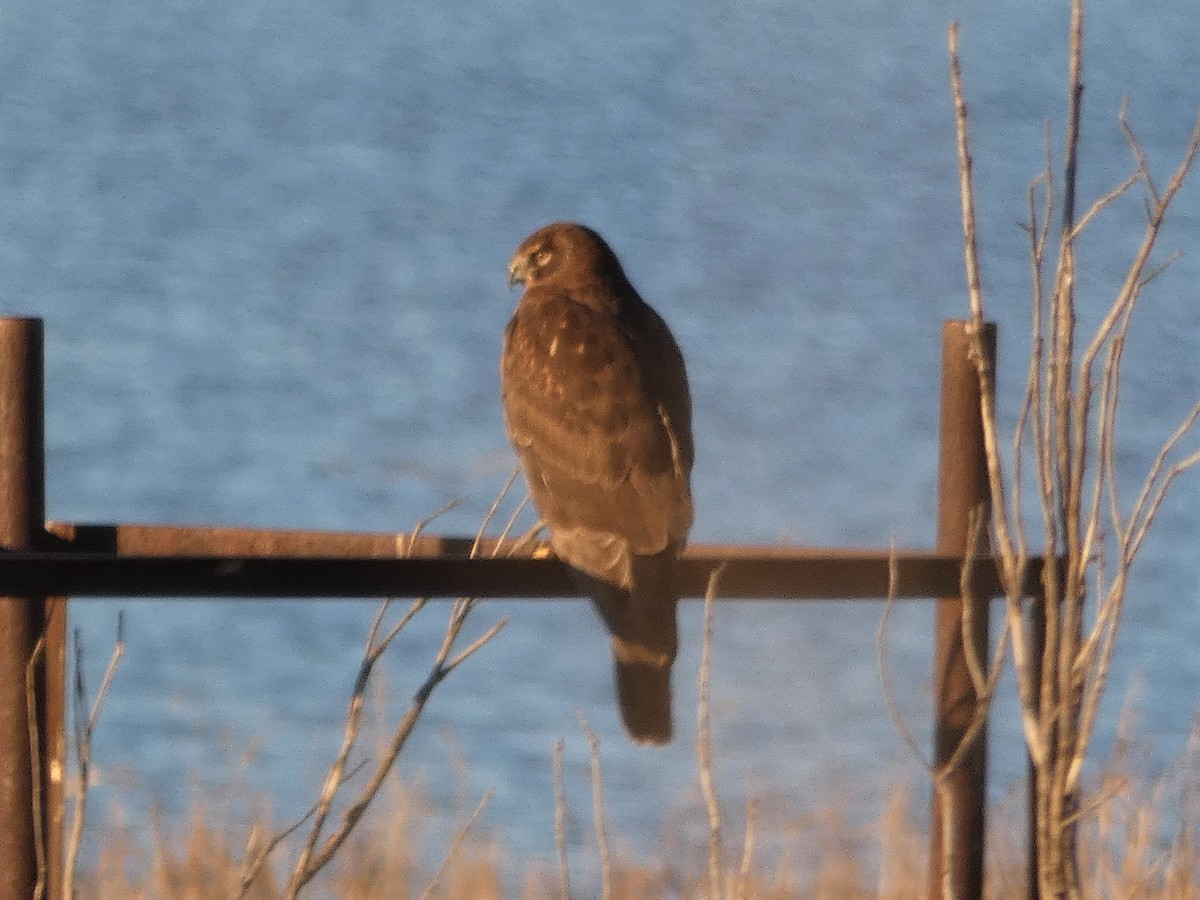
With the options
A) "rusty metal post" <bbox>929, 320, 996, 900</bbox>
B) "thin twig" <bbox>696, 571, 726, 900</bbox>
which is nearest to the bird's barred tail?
"rusty metal post" <bbox>929, 320, 996, 900</bbox>

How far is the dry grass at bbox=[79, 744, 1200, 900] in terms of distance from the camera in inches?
164

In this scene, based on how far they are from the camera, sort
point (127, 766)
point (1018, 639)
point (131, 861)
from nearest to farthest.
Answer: point (1018, 639) → point (131, 861) → point (127, 766)

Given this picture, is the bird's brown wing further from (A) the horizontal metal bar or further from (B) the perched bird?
(A) the horizontal metal bar

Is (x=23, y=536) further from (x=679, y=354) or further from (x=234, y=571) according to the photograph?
(x=679, y=354)

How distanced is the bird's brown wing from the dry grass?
1.01 metres

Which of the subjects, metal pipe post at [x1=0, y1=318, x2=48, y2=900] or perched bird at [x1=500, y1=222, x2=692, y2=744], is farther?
perched bird at [x1=500, y1=222, x2=692, y2=744]

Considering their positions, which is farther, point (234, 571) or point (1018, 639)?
point (1018, 639)

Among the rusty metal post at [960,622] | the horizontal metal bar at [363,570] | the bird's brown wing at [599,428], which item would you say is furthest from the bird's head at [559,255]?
the rusty metal post at [960,622]

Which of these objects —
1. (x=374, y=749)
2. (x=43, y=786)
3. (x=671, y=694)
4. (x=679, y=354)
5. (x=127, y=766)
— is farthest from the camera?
(x=127, y=766)

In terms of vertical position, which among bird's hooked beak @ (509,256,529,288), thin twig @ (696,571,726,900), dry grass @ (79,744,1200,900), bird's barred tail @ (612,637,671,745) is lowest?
dry grass @ (79,744,1200,900)

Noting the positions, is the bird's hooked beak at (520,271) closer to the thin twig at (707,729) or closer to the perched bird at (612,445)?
the perched bird at (612,445)

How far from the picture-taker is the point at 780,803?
16.1ft

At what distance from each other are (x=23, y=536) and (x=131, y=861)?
6.89 ft

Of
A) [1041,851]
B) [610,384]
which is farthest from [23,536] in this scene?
[1041,851]
